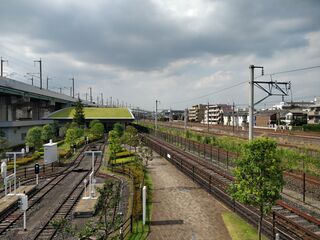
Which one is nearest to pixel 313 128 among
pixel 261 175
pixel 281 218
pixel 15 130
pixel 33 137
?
pixel 33 137

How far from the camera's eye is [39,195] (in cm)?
2041

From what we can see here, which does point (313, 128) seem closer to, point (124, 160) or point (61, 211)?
point (124, 160)

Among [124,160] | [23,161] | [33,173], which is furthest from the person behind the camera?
[124,160]

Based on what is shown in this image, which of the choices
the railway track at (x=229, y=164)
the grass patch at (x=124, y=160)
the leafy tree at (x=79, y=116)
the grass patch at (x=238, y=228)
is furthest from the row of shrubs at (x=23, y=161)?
the leafy tree at (x=79, y=116)

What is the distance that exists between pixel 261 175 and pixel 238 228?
383 cm

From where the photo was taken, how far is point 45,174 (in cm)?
2766

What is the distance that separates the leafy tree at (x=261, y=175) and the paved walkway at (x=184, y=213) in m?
2.67

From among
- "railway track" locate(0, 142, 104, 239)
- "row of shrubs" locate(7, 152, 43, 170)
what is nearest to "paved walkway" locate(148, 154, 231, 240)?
"railway track" locate(0, 142, 104, 239)

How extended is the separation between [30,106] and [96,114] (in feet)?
57.1

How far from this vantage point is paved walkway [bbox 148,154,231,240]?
1291 centimetres

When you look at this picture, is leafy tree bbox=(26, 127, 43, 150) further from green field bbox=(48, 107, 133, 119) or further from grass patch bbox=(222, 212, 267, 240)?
green field bbox=(48, 107, 133, 119)

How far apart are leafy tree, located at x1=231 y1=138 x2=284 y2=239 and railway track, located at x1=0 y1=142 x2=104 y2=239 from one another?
11038mm

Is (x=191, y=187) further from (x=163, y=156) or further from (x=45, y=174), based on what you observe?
(x=163, y=156)

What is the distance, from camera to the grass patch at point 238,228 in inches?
491
